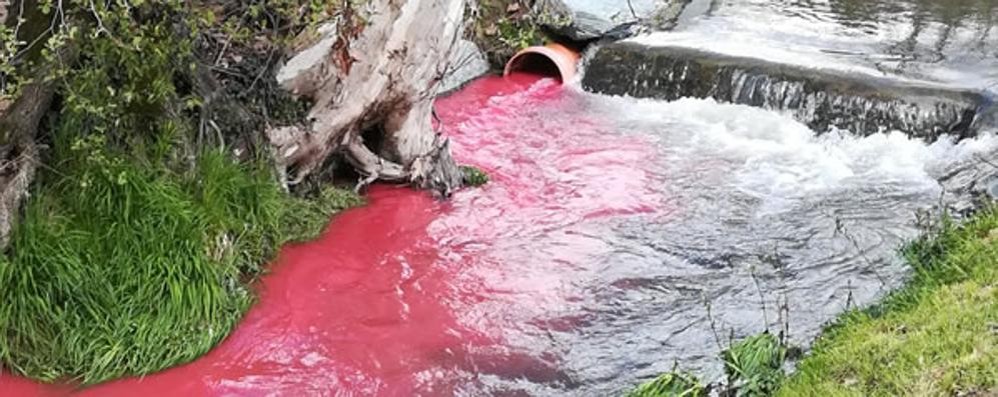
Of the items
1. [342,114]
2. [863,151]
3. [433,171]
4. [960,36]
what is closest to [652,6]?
[960,36]

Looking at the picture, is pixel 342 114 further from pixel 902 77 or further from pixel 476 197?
pixel 902 77

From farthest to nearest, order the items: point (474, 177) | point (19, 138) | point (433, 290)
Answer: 1. point (474, 177)
2. point (433, 290)
3. point (19, 138)

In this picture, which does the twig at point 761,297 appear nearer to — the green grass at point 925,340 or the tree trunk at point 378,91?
the green grass at point 925,340

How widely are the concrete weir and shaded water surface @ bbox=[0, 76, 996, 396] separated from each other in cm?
26

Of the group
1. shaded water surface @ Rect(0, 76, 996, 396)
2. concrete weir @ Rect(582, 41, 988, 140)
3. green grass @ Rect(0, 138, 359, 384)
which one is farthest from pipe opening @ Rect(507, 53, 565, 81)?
green grass @ Rect(0, 138, 359, 384)

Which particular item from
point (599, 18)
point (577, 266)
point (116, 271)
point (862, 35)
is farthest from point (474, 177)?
point (862, 35)

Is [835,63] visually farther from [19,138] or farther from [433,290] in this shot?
[19,138]

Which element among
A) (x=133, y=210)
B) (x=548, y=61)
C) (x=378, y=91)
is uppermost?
(x=378, y=91)

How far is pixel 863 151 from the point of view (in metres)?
8.40

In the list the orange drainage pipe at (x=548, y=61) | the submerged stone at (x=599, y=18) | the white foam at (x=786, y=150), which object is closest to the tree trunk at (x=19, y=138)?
the white foam at (x=786, y=150)

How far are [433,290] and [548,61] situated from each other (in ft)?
20.1

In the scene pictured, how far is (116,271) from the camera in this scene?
4711 millimetres

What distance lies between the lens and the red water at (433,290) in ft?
15.4

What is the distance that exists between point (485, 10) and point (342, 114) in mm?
5176
